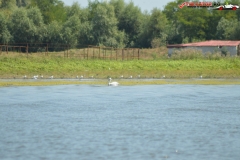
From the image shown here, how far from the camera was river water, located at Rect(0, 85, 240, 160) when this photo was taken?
21.8 meters

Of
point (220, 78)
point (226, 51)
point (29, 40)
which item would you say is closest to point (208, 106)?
point (220, 78)

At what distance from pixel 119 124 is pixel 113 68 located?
39.8 metres

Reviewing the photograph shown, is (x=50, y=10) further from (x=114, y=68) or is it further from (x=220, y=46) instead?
(x=114, y=68)

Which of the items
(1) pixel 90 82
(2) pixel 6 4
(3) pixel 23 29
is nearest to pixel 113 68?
(1) pixel 90 82

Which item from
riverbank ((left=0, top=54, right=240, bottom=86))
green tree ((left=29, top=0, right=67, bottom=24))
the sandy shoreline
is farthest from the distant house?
the sandy shoreline

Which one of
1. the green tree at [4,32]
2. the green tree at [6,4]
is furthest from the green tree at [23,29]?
the green tree at [6,4]

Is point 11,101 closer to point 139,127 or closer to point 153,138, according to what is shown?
point 139,127

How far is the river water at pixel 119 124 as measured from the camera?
21.8 meters

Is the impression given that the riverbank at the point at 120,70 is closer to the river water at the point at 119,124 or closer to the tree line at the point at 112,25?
the river water at the point at 119,124

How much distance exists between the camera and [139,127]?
Result: 2747 cm

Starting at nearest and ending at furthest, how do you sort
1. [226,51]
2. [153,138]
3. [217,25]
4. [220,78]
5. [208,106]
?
[153,138] → [208,106] → [220,78] → [226,51] → [217,25]

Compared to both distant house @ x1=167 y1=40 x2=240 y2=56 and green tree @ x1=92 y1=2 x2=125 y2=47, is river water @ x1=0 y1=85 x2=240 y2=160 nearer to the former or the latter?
distant house @ x1=167 y1=40 x2=240 y2=56

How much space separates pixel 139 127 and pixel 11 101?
13216 mm

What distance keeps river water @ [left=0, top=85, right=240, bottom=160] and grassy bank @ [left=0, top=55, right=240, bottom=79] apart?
16896mm
